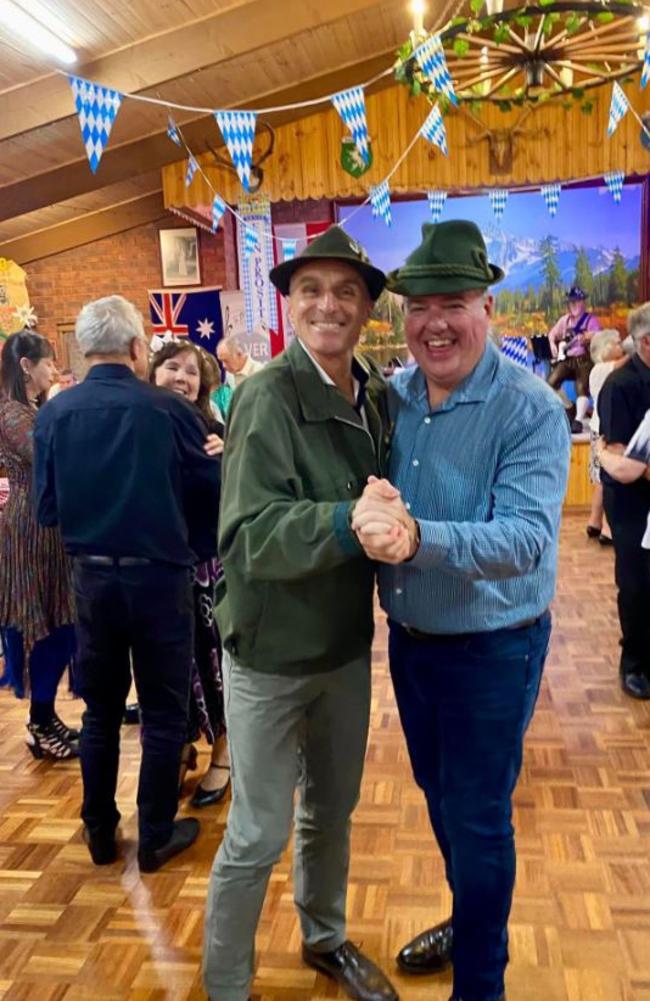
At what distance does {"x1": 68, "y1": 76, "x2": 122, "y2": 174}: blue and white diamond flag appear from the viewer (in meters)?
3.44

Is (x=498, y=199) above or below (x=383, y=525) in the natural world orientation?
above

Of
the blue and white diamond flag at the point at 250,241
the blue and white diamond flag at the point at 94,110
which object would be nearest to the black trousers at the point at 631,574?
the blue and white diamond flag at the point at 94,110

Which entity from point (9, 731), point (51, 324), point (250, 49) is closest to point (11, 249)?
point (51, 324)

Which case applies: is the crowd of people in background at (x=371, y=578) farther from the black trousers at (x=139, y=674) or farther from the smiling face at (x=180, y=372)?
the smiling face at (x=180, y=372)

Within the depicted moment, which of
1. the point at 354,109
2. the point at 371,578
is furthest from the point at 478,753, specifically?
the point at 354,109

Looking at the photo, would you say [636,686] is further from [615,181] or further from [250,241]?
[250,241]

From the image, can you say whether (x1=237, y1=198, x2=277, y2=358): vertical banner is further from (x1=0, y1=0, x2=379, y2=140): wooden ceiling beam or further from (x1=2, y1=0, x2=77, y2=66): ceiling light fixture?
(x1=2, y1=0, x2=77, y2=66): ceiling light fixture

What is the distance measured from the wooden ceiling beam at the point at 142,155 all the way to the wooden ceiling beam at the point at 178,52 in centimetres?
141

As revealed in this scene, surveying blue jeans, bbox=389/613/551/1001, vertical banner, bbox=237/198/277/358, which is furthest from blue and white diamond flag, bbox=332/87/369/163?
blue jeans, bbox=389/613/551/1001

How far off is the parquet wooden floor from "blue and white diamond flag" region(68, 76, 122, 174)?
251cm

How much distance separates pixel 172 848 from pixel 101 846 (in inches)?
7.9

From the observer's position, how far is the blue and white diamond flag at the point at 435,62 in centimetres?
396

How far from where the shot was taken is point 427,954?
72.3 inches

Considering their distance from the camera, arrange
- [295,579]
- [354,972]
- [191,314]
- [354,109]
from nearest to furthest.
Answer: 1. [295,579]
2. [354,972]
3. [354,109]
4. [191,314]
